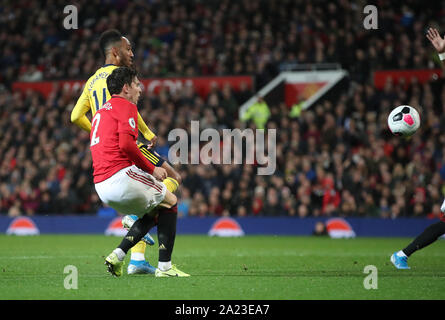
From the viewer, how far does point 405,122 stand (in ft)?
31.2

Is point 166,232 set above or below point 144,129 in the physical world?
below

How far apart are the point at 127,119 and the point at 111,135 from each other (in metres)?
0.28

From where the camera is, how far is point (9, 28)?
25875 mm

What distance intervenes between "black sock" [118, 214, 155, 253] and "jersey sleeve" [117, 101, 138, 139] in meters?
1.02

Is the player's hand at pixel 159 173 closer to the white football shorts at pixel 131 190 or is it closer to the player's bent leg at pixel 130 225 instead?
the white football shorts at pixel 131 190

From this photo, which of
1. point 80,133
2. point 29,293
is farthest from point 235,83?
point 29,293

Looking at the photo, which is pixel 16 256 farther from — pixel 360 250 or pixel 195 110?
pixel 195 110

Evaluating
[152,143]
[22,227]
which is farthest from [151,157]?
[22,227]

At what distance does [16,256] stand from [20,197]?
848 cm

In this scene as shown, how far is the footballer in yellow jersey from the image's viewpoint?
8.56 metres
